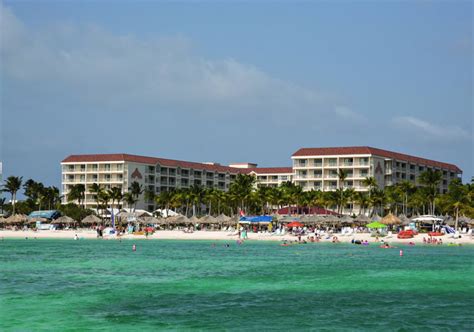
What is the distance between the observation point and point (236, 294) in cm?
3259

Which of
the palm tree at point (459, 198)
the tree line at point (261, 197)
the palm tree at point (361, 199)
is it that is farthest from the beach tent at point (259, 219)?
the palm tree at point (361, 199)

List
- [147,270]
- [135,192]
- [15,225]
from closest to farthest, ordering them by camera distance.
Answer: [147,270], [15,225], [135,192]

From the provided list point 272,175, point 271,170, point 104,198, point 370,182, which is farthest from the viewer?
point 271,170

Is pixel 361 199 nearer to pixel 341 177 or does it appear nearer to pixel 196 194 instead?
pixel 341 177

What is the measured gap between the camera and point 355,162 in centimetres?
13312

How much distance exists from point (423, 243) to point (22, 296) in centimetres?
5847

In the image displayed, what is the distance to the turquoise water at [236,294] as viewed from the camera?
25.0 metres

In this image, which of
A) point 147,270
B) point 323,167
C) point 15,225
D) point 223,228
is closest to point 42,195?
point 15,225

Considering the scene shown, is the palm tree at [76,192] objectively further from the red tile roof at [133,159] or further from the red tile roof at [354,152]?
the red tile roof at [354,152]

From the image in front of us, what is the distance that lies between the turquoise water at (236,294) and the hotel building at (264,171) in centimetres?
8080

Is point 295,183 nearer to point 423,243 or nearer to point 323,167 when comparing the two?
point 323,167

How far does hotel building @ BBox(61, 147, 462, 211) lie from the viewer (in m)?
134

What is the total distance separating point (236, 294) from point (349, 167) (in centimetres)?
10339

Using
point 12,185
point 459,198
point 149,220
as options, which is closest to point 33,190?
point 12,185
